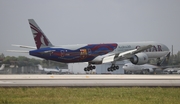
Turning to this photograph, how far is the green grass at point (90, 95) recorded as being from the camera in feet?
92.2

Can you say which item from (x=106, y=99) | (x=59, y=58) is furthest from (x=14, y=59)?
(x=106, y=99)

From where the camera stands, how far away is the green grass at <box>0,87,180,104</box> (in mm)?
28109

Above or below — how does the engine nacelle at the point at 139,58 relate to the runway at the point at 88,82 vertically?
above

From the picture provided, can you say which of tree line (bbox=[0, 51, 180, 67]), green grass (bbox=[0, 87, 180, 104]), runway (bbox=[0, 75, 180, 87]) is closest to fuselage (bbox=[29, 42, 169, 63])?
runway (bbox=[0, 75, 180, 87])

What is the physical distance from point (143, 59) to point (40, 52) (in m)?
16.7

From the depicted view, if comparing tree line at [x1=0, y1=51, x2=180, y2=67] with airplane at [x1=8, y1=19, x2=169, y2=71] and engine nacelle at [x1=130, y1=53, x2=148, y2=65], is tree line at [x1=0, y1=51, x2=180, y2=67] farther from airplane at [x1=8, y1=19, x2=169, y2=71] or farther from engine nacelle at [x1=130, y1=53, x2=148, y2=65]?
engine nacelle at [x1=130, y1=53, x2=148, y2=65]

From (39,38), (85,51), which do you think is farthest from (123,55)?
(39,38)

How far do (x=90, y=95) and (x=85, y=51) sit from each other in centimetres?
3748

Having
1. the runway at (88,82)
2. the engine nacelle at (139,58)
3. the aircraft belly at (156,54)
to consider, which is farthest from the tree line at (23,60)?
the runway at (88,82)

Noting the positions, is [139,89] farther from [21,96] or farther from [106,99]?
[21,96]

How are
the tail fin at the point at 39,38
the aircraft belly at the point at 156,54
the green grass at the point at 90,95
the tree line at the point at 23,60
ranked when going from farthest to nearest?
the tree line at the point at 23,60
the aircraft belly at the point at 156,54
the tail fin at the point at 39,38
the green grass at the point at 90,95

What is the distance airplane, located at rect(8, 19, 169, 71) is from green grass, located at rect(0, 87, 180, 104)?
105 feet

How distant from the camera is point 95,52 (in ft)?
228

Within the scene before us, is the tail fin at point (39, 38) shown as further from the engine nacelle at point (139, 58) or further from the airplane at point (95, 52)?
the engine nacelle at point (139, 58)
